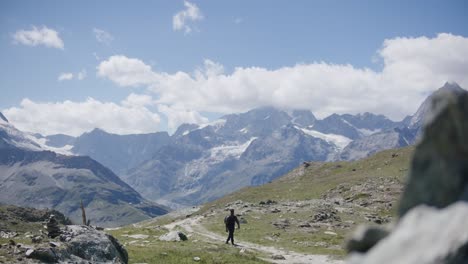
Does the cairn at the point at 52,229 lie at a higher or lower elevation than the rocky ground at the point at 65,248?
higher

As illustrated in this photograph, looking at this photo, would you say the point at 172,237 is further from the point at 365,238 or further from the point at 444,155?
the point at 444,155

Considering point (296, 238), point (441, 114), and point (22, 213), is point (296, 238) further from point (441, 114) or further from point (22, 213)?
point (22, 213)

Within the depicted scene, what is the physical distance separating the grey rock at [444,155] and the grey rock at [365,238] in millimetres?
1132

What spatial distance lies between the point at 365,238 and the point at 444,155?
2.67m

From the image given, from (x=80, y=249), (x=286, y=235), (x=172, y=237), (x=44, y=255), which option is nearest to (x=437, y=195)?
(x=44, y=255)

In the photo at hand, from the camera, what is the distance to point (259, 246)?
50656 mm

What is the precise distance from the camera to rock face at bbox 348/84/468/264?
8.40 meters

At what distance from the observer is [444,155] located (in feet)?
29.6

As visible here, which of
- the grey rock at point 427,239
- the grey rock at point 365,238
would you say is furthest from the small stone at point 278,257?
the grey rock at point 427,239

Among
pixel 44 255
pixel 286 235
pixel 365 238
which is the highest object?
pixel 365 238

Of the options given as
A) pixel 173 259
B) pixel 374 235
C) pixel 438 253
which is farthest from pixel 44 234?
pixel 438 253

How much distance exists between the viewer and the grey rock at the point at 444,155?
8.87m

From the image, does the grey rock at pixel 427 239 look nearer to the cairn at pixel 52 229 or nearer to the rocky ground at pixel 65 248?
the rocky ground at pixel 65 248

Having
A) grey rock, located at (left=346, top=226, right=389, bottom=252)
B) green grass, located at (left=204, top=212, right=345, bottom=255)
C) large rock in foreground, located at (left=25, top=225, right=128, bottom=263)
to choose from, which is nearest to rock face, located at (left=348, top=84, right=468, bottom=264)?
grey rock, located at (left=346, top=226, right=389, bottom=252)
